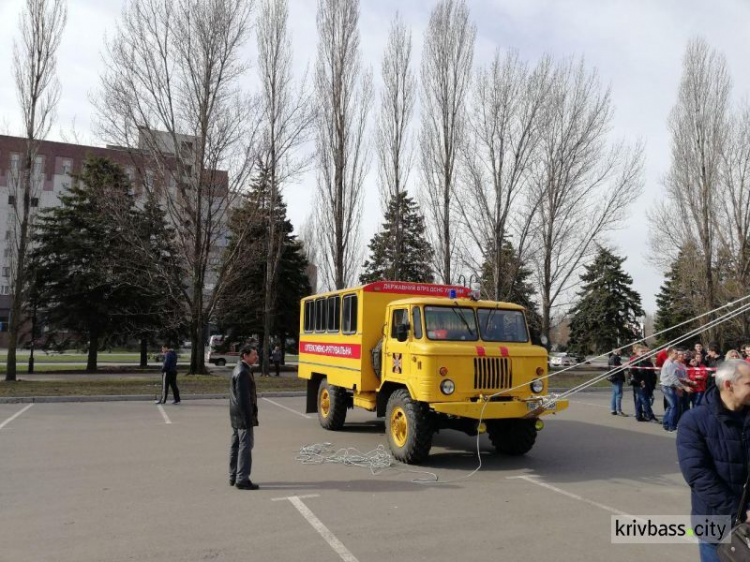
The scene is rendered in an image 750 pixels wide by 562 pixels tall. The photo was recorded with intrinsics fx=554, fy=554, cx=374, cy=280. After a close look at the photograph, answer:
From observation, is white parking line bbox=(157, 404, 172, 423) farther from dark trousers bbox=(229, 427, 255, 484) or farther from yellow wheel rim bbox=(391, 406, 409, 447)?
yellow wheel rim bbox=(391, 406, 409, 447)

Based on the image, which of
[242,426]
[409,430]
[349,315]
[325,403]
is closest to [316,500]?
[242,426]

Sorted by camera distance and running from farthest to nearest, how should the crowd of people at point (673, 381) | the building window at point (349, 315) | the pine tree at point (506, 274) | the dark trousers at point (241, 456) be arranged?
the pine tree at point (506, 274) < the crowd of people at point (673, 381) < the building window at point (349, 315) < the dark trousers at point (241, 456)

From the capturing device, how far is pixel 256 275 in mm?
34438

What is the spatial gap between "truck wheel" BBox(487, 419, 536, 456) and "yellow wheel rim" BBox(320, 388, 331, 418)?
3802mm

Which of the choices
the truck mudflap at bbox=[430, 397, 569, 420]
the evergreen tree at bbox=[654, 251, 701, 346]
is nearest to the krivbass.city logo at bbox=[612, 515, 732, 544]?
the truck mudflap at bbox=[430, 397, 569, 420]

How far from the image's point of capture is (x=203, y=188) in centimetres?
2391

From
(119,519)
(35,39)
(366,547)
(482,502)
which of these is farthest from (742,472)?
(35,39)

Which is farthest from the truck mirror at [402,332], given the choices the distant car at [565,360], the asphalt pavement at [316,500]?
the distant car at [565,360]

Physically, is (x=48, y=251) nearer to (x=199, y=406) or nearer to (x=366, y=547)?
(x=199, y=406)

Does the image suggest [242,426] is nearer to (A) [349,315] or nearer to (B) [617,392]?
(A) [349,315]

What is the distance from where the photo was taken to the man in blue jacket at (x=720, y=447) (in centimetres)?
321

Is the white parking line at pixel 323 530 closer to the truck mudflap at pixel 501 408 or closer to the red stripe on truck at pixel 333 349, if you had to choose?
the truck mudflap at pixel 501 408

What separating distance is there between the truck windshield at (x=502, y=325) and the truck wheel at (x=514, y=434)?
135 centimetres

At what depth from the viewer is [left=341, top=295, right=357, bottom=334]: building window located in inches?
409
